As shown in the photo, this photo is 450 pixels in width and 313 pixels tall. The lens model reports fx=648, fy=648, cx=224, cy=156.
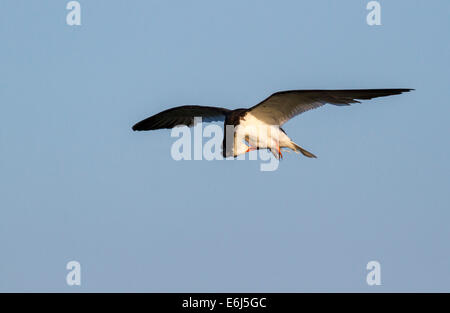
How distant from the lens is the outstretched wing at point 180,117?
1944 centimetres

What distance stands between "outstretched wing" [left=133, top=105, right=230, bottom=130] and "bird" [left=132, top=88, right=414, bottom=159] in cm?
29

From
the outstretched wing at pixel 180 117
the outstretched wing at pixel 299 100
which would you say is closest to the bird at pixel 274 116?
the outstretched wing at pixel 299 100

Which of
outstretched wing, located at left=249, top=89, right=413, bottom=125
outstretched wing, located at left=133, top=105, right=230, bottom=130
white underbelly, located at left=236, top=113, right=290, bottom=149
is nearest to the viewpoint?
outstretched wing, located at left=249, top=89, right=413, bottom=125

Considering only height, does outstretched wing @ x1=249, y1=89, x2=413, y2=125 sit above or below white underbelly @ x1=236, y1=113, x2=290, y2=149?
above

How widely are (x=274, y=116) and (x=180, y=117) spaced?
393cm

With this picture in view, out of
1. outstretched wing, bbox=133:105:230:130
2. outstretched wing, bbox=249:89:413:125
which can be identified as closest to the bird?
outstretched wing, bbox=249:89:413:125

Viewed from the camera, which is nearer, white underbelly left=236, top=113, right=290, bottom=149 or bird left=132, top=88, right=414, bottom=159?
bird left=132, top=88, right=414, bottom=159

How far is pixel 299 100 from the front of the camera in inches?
656

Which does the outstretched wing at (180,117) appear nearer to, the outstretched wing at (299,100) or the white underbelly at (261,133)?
the white underbelly at (261,133)

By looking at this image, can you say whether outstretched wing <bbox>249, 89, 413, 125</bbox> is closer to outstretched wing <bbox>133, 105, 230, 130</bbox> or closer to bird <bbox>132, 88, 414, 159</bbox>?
bird <bbox>132, 88, 414, 159</bbox>

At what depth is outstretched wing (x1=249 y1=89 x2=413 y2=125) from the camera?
15758mm

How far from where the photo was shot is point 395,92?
15328 millimetres

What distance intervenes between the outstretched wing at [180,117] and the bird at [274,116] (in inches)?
11.5
